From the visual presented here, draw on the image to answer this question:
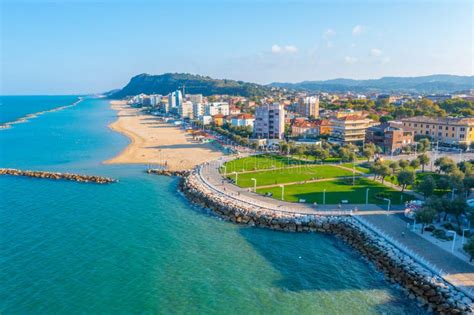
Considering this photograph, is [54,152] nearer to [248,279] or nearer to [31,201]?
[31,201]

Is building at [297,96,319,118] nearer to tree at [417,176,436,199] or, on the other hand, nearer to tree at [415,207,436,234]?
tree at [417,176,436,199]

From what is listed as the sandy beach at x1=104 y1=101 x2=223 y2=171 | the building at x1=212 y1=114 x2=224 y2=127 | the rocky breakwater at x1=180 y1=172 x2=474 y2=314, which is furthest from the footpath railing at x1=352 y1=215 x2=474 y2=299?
the building at x1=212 y1=114 x2=224 y2=127

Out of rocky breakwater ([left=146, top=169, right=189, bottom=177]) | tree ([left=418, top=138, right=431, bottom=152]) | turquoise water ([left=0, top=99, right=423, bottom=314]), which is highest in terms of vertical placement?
tree ([left=418, top=138, right=431, bottom=152])

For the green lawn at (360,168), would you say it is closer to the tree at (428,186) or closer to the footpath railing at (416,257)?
the tree at (428,186)

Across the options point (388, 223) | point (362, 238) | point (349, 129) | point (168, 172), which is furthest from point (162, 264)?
point (349, 129)

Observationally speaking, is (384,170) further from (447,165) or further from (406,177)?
(447,165)
